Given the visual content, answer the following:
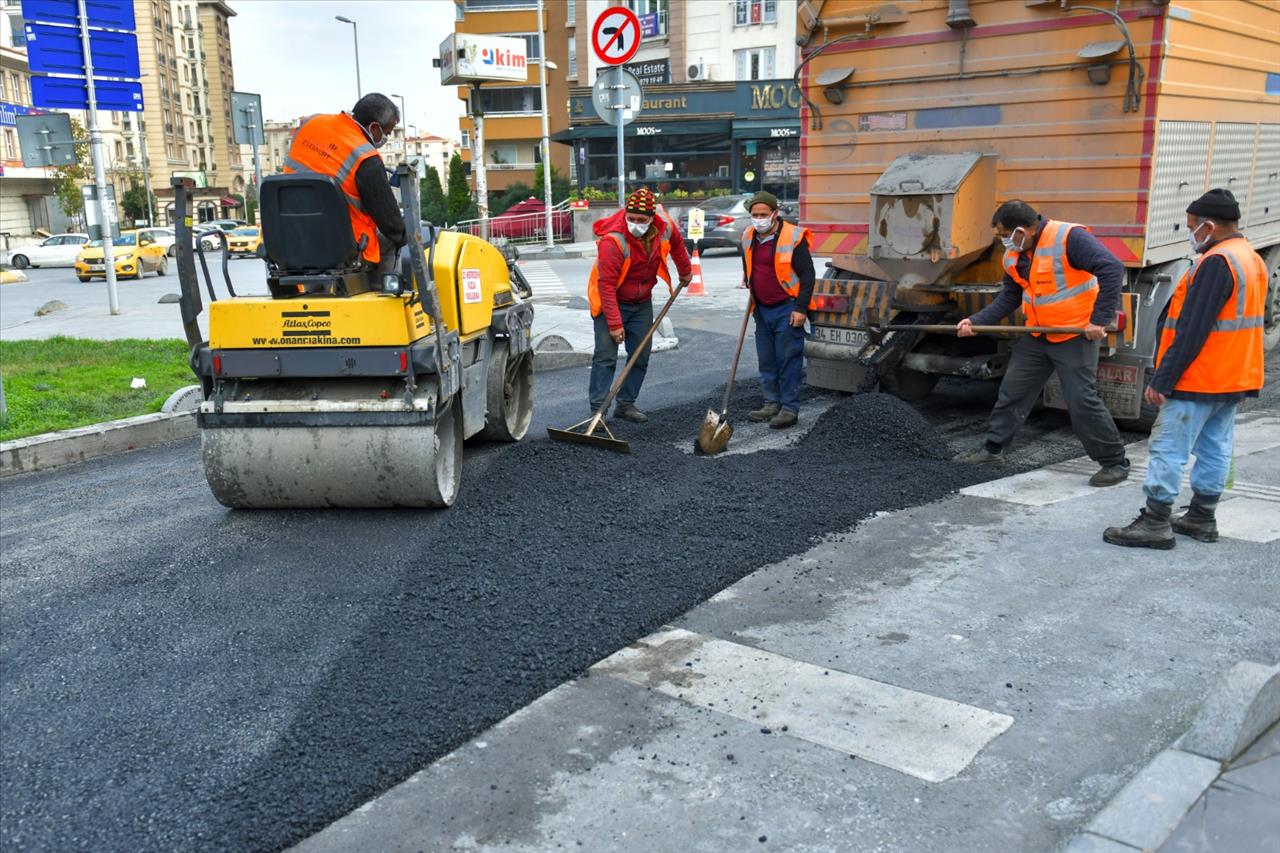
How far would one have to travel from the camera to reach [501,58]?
25.7 metres

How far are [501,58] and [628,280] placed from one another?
63.9 feet

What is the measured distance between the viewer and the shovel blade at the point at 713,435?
7090mm

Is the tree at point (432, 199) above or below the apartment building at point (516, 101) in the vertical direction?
below

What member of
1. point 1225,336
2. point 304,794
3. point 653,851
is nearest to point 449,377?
point 304,794

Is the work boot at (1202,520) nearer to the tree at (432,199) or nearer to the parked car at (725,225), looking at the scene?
the parked car at (725,225)

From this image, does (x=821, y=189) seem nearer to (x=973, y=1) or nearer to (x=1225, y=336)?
(x=973, y=1)

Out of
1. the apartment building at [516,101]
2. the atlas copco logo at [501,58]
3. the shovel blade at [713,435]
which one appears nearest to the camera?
the shovel blade at [713,435]

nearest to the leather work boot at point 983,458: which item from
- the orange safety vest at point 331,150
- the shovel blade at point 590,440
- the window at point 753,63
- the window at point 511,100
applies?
the shovel blade at point 590,440

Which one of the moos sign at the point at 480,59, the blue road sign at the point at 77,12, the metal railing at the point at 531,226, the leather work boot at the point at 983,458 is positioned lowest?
the leather work boot at the point at 983,458

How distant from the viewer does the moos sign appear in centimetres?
2483

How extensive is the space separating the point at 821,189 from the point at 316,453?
459 centimetres

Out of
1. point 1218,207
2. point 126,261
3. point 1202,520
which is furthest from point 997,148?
point 126,261

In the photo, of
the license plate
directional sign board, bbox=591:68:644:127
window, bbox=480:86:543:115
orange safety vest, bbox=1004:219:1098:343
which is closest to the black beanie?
orange safety vest, bbox=1004:219:1098:343

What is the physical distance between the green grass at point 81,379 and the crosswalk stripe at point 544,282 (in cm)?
530
